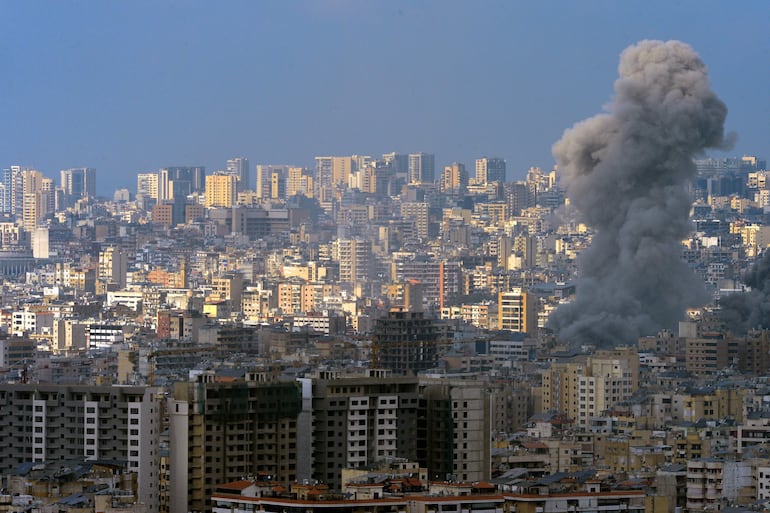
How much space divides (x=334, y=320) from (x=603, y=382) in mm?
25317

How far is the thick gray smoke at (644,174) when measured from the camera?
226ft

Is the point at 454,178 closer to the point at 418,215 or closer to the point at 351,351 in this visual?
→ the point at 418,215

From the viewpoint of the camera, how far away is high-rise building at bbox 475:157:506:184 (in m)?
125

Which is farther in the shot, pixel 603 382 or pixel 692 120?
pixel 692 120

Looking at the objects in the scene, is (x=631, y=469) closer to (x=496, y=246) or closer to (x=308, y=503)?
(x=308, y=503)

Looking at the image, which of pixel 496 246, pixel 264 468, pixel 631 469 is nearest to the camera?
pixel 264 468

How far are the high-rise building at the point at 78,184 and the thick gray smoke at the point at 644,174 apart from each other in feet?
205

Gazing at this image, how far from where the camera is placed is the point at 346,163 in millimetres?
122938

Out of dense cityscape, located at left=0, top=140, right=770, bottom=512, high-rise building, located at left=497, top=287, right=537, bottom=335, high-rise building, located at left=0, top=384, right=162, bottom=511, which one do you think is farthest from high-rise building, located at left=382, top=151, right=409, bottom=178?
high-rise building, located at left=0, top=384, right=162, bottom=511

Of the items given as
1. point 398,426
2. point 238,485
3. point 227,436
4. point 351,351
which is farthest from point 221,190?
point 238,485

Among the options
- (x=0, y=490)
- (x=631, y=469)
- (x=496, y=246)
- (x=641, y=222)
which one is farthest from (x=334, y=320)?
(x=0, y=490)

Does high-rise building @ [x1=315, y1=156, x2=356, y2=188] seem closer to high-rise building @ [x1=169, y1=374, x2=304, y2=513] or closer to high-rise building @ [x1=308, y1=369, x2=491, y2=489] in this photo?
high-rise building @ [x1=308, y1=369, x2=491, y2=489]

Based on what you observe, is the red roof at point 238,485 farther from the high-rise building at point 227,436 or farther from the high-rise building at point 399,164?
the high-rise building at point 399,164

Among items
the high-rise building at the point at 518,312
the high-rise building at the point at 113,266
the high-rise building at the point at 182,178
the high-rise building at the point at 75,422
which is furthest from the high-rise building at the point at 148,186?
the high-rise building at the point at 75,422
